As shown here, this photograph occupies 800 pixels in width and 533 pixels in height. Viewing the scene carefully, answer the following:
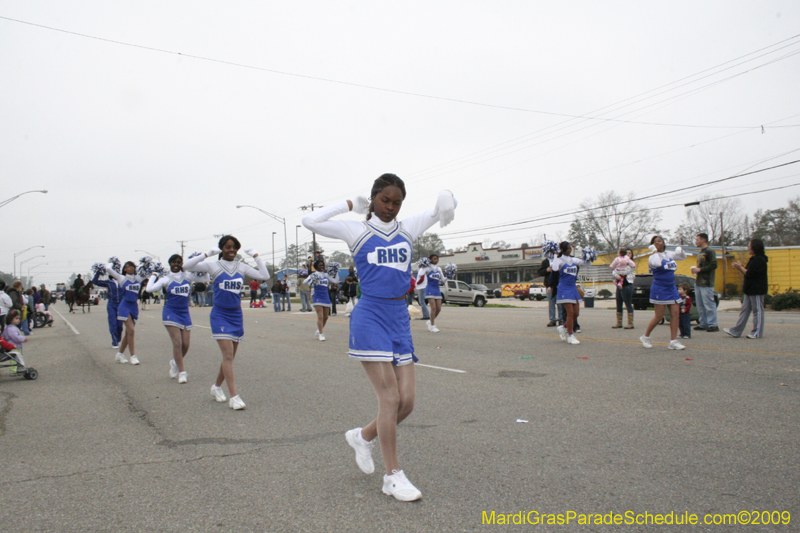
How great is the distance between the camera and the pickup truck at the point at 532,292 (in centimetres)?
4256

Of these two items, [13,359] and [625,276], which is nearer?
[13,359]

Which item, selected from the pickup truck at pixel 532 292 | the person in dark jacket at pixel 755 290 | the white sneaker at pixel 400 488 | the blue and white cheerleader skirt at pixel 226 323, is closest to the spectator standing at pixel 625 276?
the person in dark jacket at pixel 755 290

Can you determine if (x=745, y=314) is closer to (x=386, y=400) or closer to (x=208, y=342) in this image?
(x=386, y=400)

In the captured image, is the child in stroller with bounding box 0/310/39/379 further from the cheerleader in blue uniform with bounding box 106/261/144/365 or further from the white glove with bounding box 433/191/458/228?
the white glove with bounding box 433/191/458/228

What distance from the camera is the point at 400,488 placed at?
328cm

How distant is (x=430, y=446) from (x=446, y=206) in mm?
1972

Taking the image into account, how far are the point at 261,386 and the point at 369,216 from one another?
4453 mm

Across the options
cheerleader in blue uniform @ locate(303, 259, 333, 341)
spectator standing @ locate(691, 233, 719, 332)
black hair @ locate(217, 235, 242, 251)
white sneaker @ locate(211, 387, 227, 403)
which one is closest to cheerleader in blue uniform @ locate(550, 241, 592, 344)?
spectator standing @ locate(691, 233, 719, 332)

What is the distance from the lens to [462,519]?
302cm

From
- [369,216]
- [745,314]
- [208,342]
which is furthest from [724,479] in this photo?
[208,342]

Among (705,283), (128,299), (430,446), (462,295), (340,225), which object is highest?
(340,225)

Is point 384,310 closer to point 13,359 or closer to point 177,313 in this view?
point 177,313

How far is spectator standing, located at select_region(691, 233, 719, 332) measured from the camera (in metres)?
10.9

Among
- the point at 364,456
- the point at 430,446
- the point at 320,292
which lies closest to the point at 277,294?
the point at 320,292
